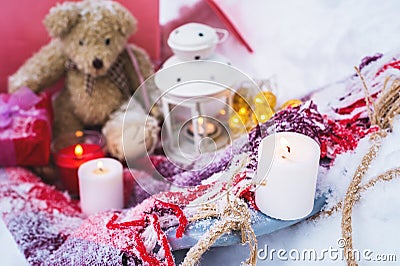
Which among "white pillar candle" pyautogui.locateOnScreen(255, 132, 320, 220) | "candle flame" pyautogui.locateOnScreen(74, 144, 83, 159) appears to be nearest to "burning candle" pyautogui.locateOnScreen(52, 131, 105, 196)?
"candle flame" pyautogui.locateOnScreen(74, 144, 83, 159)

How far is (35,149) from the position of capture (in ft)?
3.48

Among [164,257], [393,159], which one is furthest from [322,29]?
[164,257]

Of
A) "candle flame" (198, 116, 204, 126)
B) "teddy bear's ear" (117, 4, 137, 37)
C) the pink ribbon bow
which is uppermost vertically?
"teddy bear's ear" (117, 4, 137, 37)

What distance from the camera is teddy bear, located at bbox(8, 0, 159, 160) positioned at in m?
1.09

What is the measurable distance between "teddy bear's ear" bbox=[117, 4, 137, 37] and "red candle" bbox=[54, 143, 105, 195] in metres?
0.27

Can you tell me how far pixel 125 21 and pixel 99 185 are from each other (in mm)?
371

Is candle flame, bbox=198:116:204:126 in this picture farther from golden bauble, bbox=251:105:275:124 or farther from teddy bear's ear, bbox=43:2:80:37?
teddy bear's ear, bbox=43:2:80:37

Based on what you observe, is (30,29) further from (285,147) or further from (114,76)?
(285,147)

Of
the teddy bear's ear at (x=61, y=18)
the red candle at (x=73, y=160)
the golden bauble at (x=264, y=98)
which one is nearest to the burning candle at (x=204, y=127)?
the golden bauble at (x=264, y=98)

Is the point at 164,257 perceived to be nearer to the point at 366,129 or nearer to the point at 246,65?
the point at 366,129

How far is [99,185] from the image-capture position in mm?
973

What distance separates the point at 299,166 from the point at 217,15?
542 millimetres

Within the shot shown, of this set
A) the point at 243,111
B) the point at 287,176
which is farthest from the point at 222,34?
the point at 287,176

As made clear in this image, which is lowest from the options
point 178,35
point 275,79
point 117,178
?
point 117,178
